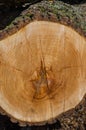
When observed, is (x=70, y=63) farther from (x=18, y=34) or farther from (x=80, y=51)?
(x=18, y=34)

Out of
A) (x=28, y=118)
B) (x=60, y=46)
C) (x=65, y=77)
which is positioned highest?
→ (x=60, y=46)

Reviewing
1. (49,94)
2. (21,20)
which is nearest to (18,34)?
(21,20)

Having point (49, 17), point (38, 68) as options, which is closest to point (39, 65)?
point (38, 68)

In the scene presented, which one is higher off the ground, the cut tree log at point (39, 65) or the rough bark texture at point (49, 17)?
the rough bark texture at point (49, 17)

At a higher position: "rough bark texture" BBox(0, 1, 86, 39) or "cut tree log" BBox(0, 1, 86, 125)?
"rough bark texture" BBox(0, 1, 86, 39)

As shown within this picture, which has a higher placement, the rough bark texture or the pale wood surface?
the rough bark texture

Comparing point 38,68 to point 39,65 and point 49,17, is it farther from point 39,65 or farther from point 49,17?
point 49,17
